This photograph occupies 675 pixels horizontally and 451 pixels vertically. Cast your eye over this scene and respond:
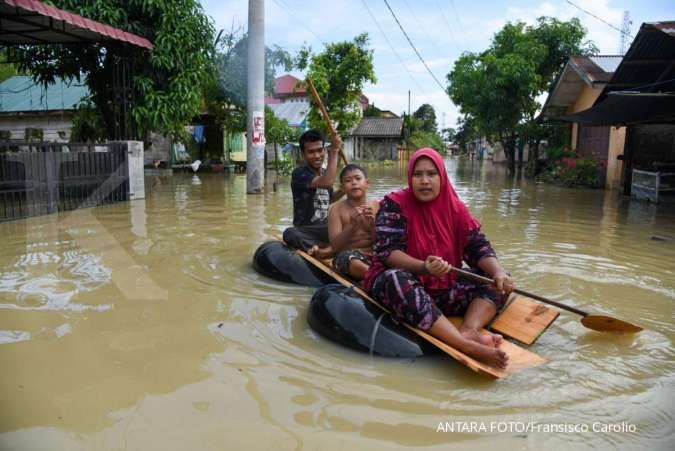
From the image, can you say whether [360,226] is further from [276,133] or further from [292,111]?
[292,111]

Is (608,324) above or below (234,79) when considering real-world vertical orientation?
below

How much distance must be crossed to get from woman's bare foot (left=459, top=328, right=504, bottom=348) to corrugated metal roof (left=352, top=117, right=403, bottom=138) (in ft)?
128

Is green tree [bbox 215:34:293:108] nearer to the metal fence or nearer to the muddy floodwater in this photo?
the metal fence

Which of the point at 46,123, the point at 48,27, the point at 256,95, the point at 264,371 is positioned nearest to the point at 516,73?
the point at 256,95

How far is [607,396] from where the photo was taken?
294cm

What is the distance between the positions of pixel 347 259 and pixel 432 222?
117cm

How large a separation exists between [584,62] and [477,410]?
1754 cm

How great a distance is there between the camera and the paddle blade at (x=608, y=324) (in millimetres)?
3711

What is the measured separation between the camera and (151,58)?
12242 millimetres

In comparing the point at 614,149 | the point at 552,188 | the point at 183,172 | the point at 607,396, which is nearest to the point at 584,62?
the point at 614,149

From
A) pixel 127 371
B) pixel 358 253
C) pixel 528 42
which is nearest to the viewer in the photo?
pixel 127 371

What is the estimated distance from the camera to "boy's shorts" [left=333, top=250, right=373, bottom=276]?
4.56 metres

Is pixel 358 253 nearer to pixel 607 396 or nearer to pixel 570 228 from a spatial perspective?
pixel 607 396

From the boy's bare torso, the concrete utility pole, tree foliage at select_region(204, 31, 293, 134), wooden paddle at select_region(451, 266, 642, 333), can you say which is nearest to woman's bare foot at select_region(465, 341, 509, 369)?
wooden paddle at select_region(451, 266, 642, 333)
